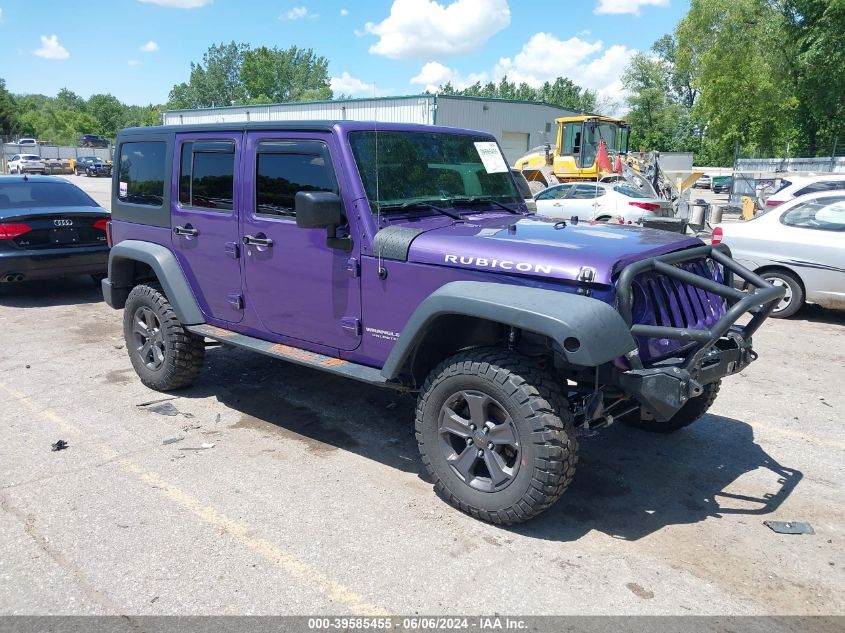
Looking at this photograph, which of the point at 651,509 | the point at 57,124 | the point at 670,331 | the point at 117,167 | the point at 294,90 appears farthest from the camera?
the point at 57,124

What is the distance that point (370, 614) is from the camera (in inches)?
113

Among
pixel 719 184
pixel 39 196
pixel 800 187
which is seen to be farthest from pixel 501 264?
pixel 719 184

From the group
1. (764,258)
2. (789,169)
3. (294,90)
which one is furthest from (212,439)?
(294,90)

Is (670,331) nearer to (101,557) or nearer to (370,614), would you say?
(370,614)

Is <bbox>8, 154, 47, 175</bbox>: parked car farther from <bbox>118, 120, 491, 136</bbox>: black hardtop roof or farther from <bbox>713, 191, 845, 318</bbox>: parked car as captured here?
<bbox>713, 191, 845, 318</bbox>: parked car

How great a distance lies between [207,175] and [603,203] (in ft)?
40.5

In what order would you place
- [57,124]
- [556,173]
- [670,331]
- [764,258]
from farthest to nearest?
1. [57,124]
2. [556,173]
3. [764,258]
4. [670,331]

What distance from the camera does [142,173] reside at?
18.5 ft

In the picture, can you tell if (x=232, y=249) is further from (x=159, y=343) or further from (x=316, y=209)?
(x=159, y=343)

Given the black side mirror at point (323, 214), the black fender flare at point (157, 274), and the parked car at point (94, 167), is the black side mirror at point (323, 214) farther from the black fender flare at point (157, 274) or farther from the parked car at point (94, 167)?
the parked car at point (94, 167)

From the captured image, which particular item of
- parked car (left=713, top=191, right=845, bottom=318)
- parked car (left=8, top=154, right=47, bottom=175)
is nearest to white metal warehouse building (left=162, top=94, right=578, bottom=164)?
parked car (left=8, top=154, right=47, bottom=175)

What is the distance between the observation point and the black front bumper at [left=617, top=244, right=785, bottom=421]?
3172mm

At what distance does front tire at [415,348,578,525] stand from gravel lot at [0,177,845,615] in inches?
A: 8.1

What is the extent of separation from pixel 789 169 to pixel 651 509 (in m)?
33.7
